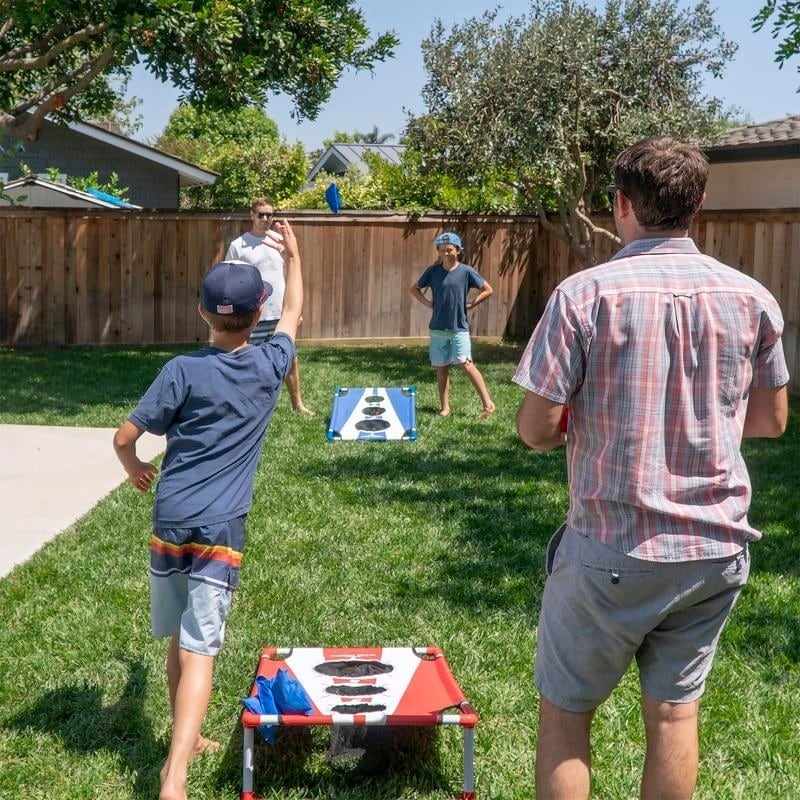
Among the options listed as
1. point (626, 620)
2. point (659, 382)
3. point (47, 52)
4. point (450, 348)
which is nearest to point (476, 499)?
point (450, 348)

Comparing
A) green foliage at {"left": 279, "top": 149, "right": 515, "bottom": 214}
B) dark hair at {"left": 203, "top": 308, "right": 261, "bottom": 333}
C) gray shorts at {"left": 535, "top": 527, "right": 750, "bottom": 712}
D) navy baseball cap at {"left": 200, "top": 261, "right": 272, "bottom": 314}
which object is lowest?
gray shorts at {"left": 535, "top": 527, "right": 750, "bottom": 712}

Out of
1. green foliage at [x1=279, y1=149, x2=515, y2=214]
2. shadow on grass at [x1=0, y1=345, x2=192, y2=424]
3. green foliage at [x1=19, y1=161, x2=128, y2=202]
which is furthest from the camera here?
green foliage at [x1=19, y1=161, x2=128, y2=202]

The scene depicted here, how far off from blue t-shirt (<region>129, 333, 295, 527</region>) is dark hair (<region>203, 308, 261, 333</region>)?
73 mm

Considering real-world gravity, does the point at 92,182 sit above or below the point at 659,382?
above

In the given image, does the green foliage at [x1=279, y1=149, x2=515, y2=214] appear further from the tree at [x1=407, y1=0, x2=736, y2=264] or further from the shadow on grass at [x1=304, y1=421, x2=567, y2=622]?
the shadow on grass at [x1=304, y1=421, x2=567, y2=622]

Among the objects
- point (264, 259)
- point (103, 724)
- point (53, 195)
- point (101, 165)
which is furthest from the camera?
point (101, 165)

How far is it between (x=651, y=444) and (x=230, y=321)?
1536mm

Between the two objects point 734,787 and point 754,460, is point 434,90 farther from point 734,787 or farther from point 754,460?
point 734,787

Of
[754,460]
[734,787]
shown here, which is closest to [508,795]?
[734,787]

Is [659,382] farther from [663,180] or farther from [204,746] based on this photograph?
[204,746]

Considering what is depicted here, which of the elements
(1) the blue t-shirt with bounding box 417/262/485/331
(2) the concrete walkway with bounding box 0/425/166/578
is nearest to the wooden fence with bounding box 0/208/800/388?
(1) the blue t-shirt with bounding box 417/262/485/331

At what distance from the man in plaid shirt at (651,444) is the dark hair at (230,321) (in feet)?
4.01

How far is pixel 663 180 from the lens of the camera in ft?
8.56

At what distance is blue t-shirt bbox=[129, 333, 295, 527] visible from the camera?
3.54m
